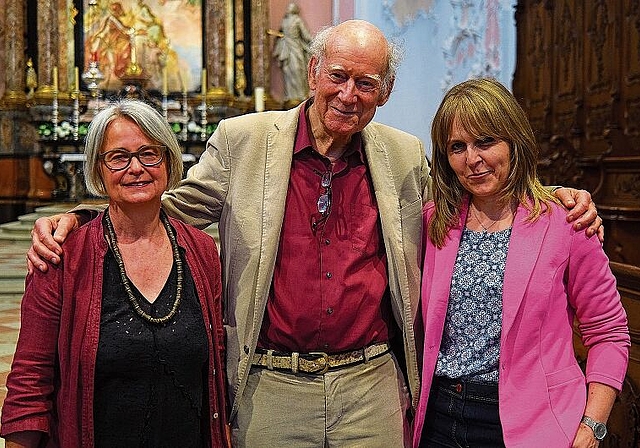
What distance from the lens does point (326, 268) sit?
83.7 inches

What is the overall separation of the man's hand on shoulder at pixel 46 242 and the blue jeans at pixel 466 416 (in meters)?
0.91

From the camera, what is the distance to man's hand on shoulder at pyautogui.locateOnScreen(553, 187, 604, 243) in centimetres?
189

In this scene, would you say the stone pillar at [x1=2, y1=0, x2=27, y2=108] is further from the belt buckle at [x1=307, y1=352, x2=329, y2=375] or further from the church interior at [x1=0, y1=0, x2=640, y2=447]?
the belt buckle at [x1=307, y1=352, x2=329, y2=375]

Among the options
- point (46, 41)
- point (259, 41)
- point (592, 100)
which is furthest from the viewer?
point (259, 41)

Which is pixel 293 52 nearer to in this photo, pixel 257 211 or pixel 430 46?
pixel 430 46

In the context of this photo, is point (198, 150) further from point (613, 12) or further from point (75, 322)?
point (75, 322)

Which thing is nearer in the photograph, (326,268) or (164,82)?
(326,268)

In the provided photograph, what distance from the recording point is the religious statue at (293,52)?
11180 millimetres

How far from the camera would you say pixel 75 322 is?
183 centimetres

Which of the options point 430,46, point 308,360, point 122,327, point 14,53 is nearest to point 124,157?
point 122,327

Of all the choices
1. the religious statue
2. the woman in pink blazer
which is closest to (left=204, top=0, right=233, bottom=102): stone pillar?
the religious statue

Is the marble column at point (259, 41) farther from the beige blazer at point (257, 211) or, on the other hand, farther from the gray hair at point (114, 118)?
the gray hair at point (114, 118)

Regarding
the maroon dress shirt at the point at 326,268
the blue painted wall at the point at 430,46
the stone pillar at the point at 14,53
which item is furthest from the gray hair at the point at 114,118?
the stone pillar at the point at 14,53

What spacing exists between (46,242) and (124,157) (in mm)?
251
